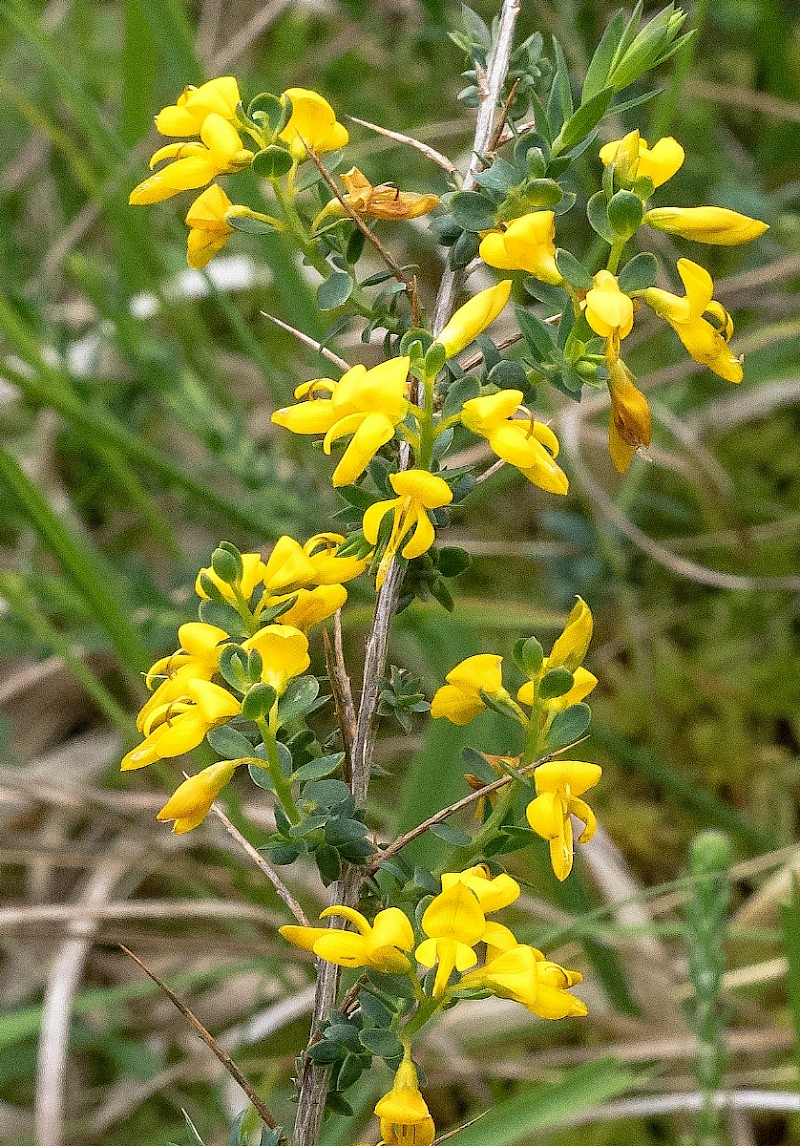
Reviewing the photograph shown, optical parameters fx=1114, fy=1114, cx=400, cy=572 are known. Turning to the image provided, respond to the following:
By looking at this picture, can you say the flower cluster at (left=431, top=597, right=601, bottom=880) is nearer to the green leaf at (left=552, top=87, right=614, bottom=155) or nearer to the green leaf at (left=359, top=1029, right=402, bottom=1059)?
the green leaf at (left=359, top=1029, right=402, bottom=1059)

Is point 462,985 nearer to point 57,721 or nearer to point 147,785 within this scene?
point 147,785

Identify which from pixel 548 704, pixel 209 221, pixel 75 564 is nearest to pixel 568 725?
pixel 548 704

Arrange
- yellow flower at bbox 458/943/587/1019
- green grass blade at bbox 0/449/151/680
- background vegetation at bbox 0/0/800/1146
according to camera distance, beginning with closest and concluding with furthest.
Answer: yellow flower at bbox 458/943/587/1019 → green grass blade at bbox 0/449/151/680 → background vegetation at bbox 0/0/800/1146

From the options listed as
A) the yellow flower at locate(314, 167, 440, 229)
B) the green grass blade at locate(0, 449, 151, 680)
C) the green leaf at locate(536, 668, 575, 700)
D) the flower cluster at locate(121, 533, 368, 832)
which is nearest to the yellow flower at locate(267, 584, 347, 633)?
the flower cluster at locate(121, 533, 368, 832)

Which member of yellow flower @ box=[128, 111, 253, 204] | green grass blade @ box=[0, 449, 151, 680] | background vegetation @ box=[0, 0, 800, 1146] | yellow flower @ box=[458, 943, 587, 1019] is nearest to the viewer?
yellow flower @ box=[458, 943, 587, 1019]

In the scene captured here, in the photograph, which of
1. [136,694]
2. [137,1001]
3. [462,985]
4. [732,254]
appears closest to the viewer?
[462,985]

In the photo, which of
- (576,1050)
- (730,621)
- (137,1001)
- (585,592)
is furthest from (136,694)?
(730,621)

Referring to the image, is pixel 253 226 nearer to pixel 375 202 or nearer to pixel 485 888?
pixel 375 202
